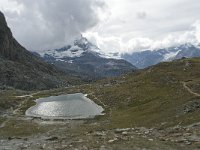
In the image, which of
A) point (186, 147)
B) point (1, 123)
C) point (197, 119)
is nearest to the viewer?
point (186, 147)

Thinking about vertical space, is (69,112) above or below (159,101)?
below

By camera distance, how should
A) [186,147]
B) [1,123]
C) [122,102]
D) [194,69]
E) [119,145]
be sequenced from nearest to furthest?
[186,147], [119,145], [1,123], [122,102], [194,69]

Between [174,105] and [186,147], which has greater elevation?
[174,105]

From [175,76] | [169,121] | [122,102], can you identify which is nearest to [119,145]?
[169,121]

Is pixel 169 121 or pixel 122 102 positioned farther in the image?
pixel 122 102

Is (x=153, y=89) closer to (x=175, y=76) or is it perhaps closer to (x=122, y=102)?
(x=122, y=102)

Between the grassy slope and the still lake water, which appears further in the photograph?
the still lake water

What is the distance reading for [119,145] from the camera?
44.9 metres

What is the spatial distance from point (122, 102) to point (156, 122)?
6130 centimetres

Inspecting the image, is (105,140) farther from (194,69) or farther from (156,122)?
(194,69)

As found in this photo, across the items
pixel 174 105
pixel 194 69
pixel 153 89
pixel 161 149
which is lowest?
pixel 161 149

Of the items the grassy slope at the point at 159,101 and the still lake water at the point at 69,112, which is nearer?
the grassy slope at the point at 159,101

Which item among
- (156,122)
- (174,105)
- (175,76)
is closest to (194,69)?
(175,76)

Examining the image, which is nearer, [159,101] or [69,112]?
[159,101]
